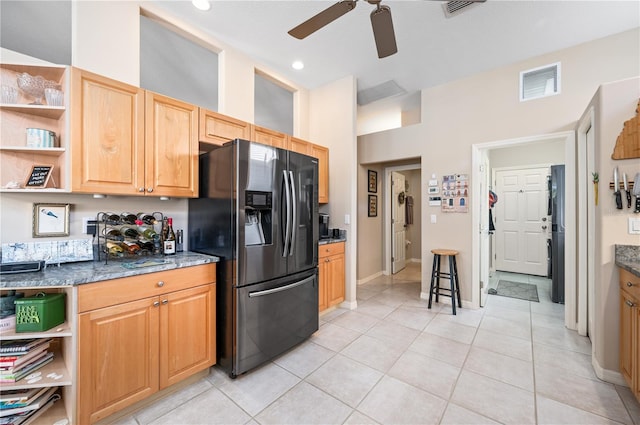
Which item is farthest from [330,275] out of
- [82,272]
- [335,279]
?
[82,272]

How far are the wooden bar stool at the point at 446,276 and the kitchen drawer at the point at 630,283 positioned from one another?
1.53 metres

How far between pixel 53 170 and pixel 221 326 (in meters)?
1.65

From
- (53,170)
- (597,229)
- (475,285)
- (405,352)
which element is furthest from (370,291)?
(53,170)

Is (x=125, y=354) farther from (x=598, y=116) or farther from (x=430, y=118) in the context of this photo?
(x=430, y=118)

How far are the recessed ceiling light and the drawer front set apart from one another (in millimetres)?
2241

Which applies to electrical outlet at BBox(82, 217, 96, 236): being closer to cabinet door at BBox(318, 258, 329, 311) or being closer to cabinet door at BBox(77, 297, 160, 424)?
cabinet door at BBox(77, 297, 160, 424)

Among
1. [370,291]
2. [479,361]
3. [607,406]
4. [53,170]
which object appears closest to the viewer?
[607,406]

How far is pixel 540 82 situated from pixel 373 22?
2.55m

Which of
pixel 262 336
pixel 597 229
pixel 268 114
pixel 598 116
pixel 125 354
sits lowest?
pixel 262 336

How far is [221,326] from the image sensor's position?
81.5 inches

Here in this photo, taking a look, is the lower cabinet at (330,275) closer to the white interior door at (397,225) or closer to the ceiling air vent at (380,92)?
the white interior door at (397,225)

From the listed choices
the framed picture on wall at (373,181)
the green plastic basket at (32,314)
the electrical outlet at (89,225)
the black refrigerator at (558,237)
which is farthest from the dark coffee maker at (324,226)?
the black refrigerator at (558,237)

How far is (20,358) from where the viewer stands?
1.43 metres

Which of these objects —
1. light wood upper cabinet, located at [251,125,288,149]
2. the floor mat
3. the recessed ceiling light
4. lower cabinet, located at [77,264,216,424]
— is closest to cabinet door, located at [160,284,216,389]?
lower cabinet, located at [77,264,216,424]
